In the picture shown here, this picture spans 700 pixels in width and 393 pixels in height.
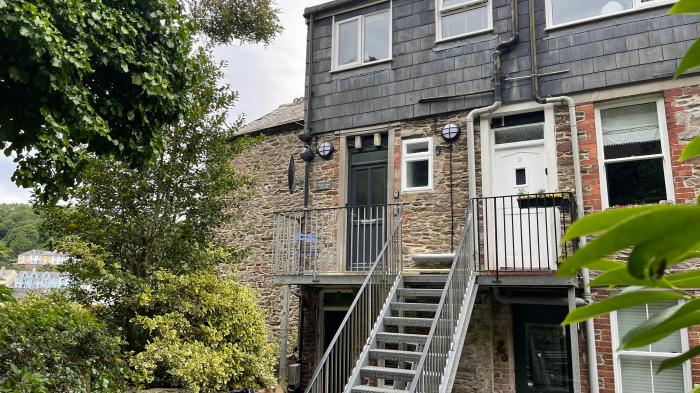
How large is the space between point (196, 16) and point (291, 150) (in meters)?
4.26

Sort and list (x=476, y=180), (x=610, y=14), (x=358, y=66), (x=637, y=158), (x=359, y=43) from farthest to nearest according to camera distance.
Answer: (x=359, y=43)
(x=358, y=66)
(x=476, y=180)
(x=610, y=14)
(x=637, y=158)

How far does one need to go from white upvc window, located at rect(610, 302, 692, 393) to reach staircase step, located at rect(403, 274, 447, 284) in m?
2.41

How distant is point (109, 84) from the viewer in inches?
241

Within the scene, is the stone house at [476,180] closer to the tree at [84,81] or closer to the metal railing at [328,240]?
the metal railing at [328,240]

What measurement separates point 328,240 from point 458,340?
383 cm

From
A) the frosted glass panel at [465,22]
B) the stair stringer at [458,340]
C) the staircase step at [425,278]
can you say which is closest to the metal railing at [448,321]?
the stair stringer at [458,340]

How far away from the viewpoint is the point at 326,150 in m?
9.98

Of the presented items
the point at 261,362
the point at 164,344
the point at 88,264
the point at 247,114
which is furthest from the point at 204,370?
the point at 247,114

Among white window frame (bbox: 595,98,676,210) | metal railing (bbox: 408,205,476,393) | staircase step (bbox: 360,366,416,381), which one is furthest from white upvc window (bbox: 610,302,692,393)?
staircase step (bbox: 360,366,416,381)

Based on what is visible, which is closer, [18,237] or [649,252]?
[649,252]

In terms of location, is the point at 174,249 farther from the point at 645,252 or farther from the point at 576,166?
the point at 645,252

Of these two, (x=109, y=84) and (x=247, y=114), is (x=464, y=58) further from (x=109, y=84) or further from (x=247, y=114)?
(x=109, y=84)

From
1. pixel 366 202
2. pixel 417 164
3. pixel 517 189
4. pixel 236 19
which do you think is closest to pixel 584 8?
pixel 517 189

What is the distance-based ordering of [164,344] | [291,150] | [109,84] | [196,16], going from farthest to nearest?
[196,16] → [291,150] → [164,344] → [109,84]
